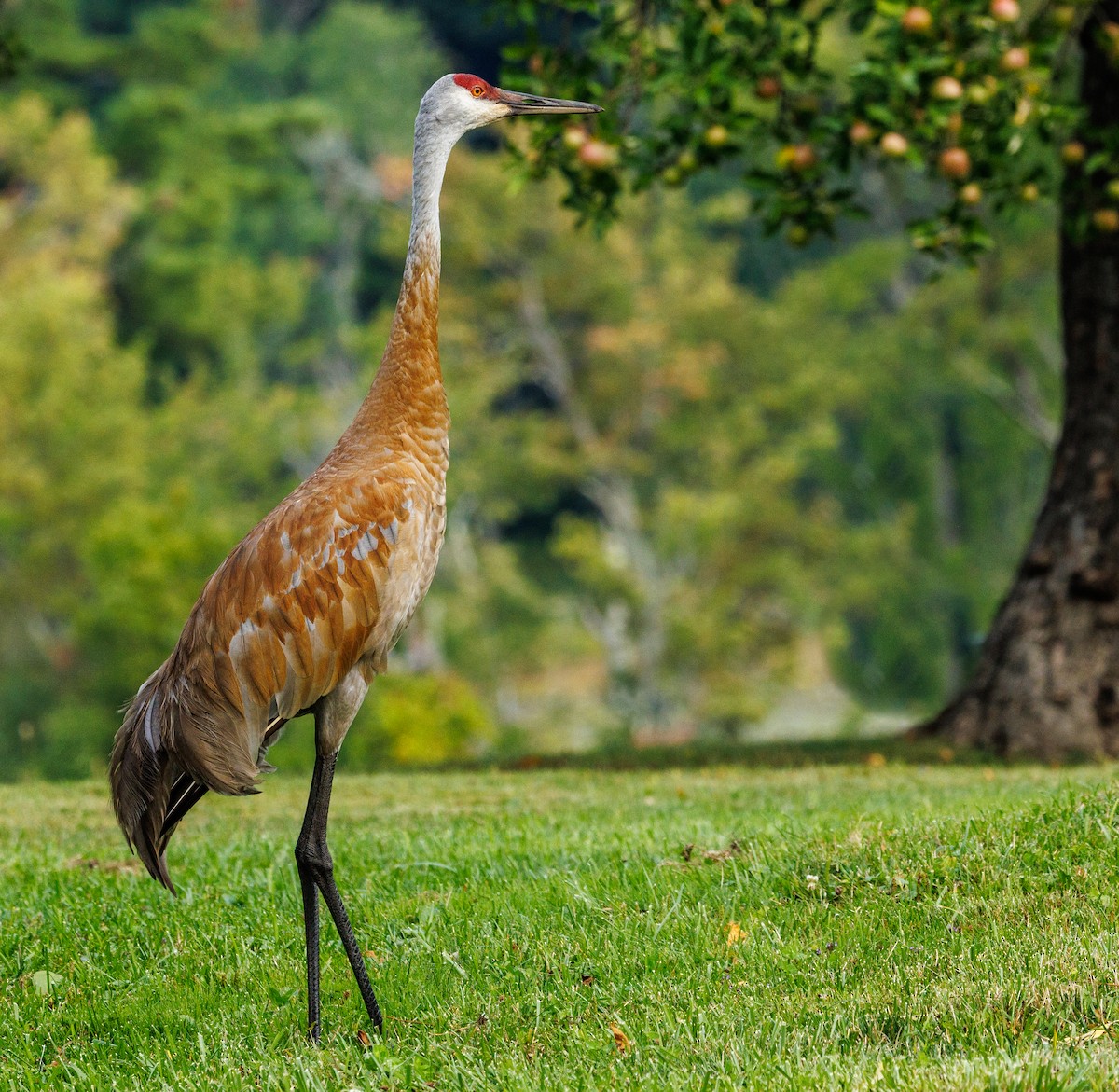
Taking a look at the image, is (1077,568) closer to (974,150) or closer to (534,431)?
(974,150)

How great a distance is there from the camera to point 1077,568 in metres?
10.2

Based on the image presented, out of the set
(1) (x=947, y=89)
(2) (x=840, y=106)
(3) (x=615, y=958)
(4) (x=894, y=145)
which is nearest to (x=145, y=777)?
(3) (x=615, y=958)

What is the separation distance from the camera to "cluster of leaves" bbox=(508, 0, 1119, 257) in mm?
8633

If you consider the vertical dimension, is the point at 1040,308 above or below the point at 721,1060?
below

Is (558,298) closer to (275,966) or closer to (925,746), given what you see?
(925,746)

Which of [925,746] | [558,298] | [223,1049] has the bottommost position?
[558,298]

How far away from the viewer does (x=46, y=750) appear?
21.7 meters

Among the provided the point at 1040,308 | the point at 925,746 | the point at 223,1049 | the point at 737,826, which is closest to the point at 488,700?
the point at 1040,308

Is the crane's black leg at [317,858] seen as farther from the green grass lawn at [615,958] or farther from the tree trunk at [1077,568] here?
the tree trunk at [1077,568]

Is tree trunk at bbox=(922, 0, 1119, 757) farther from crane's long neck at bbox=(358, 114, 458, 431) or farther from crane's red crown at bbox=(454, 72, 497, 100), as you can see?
crane's long neck at bbox=(358, 114, 458, 431)

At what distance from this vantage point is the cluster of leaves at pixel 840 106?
8.63m

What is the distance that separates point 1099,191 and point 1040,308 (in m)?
16.1

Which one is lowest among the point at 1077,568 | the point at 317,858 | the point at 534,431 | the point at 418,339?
the point at 534,431

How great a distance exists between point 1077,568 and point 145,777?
7.24m
